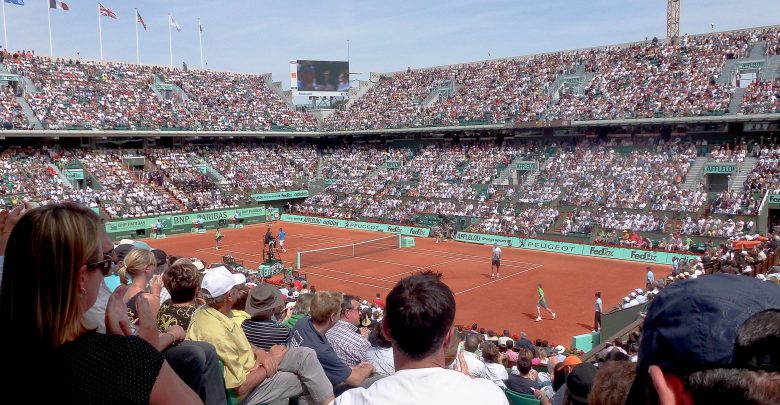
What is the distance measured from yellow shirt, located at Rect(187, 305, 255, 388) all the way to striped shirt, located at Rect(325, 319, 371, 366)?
1.38m

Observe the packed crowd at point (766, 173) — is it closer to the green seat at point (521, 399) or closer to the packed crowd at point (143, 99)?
Answer: the green seat at point (521, 399)

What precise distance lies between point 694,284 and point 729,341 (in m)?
0.18

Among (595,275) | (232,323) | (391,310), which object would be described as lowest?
(595,275)

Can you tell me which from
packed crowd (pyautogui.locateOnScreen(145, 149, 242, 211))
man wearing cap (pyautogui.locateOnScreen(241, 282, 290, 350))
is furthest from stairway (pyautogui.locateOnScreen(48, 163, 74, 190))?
man wearing cap (pyautogui.locateOnScreen(241, 282, 290, 350))

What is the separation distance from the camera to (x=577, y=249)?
114ft

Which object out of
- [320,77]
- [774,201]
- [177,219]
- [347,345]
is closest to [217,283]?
[347,345]

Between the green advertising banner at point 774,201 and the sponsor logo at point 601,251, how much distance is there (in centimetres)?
908

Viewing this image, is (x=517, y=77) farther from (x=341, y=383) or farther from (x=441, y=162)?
(x=341, y=383)

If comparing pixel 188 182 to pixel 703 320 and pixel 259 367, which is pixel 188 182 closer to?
pixel 259 367

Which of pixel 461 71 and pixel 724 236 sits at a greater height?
pixel 461 71

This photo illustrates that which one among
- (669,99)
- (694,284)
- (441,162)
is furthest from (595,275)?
(694,284)

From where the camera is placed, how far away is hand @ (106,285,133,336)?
2621 mm

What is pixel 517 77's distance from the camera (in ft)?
179

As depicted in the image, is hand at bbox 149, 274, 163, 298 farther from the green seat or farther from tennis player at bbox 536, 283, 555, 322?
tennis player at bbox 536, 283, 555, 322
